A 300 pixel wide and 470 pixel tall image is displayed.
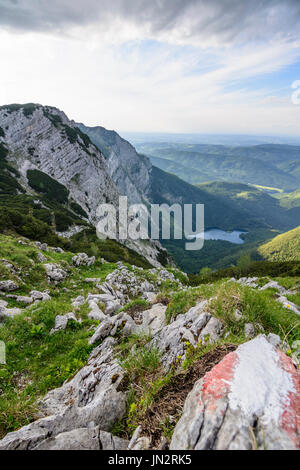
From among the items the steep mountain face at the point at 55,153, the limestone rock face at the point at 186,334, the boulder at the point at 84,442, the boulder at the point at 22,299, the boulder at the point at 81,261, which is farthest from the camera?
the steep mountain face at the point at 55,153

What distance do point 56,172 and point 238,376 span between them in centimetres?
7848

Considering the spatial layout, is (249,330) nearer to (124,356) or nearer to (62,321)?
(124,356)

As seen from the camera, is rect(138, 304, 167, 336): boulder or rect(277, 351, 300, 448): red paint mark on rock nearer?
rect(277, 351, 300, 448): red paint mark on rock

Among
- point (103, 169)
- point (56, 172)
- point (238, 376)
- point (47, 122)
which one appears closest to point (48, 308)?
point (238, 376)

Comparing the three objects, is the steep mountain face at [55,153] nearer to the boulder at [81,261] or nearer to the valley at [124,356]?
the boulder at [81,261]

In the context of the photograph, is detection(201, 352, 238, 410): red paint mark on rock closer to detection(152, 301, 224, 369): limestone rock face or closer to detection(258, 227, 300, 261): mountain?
detection(152, 301, 224, 369): limestone rock face

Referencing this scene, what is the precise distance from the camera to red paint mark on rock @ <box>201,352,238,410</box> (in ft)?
8.60

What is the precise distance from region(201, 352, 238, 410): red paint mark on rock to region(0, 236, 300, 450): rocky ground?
0.01 meters

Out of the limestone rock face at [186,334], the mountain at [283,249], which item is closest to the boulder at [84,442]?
the limestone rock face at [186,334]

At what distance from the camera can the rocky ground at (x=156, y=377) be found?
2.40 m

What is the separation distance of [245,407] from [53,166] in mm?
80770

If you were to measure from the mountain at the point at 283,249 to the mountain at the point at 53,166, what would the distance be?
396 feet

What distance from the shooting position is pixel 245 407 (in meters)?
2.40

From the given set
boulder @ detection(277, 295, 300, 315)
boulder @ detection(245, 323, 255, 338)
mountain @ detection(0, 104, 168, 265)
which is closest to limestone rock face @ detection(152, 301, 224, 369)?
boulder @ detection(245, 323, 255, 338)
